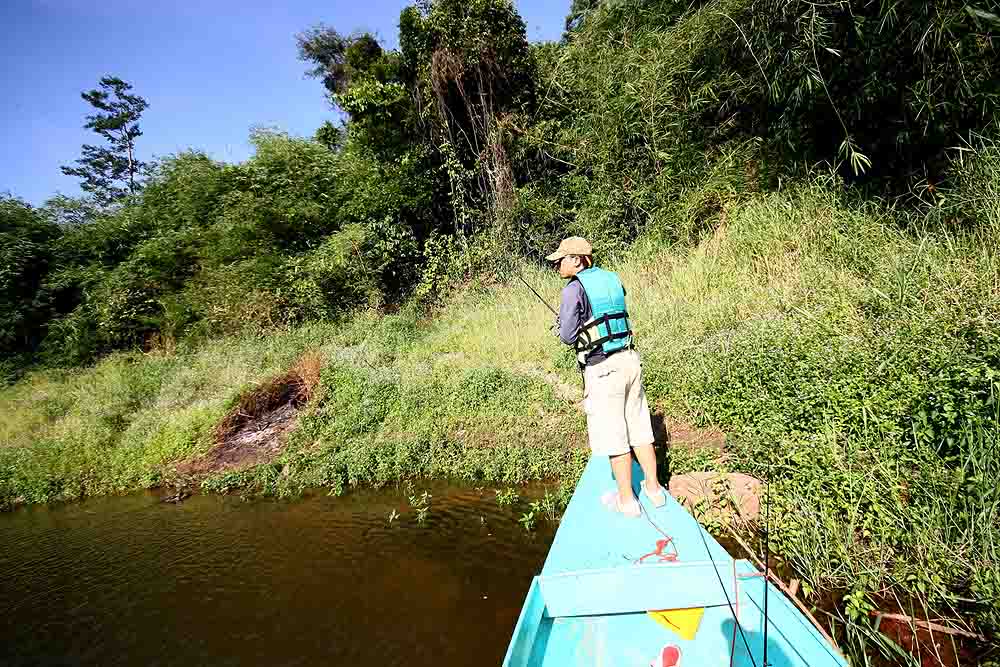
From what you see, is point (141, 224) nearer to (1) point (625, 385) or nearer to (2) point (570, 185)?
(2) point (570, 185)

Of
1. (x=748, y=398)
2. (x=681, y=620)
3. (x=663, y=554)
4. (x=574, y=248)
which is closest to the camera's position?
(x=681, y=620)

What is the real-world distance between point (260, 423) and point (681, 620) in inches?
248

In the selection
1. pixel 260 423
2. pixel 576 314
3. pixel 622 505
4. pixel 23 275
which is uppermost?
pixel 23 275

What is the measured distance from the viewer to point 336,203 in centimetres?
1215

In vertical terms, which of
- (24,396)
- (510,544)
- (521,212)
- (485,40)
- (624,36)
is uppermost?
(485,40)

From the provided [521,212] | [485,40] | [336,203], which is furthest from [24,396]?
[485,40]

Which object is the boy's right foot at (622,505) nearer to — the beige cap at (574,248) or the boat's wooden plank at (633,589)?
the boat's wooden plank at (633,589)

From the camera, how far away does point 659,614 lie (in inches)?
91.2

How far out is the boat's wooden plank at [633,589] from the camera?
2254 mm

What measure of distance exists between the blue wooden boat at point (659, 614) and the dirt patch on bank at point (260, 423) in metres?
4.96

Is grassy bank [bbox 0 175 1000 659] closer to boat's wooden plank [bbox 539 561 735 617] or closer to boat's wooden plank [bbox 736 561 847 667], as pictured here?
boat's wooden plank [bbox 736 561 847 667]

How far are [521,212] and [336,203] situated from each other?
5.06 metres

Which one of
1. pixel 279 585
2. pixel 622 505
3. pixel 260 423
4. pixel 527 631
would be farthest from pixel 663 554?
pixel 260 423

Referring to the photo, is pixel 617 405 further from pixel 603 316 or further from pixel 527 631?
pixel 527 631
